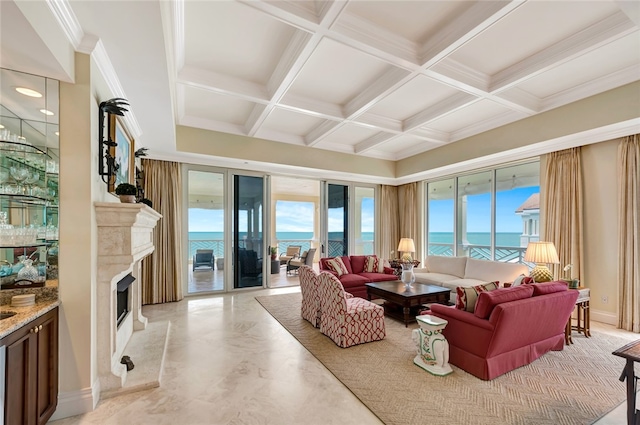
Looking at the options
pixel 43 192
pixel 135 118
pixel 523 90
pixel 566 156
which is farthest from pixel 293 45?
pixel 566 156

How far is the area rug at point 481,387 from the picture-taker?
217 cm

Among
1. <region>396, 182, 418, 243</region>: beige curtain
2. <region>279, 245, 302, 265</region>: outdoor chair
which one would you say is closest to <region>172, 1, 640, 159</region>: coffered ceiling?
<region>396, 182, 418, 243</region>: beige curtain

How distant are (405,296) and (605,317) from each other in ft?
9.92

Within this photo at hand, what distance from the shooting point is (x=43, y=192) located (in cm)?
213

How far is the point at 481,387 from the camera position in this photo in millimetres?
2521

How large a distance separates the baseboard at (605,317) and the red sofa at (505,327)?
185cm

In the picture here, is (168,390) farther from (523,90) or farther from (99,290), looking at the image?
(523,90)

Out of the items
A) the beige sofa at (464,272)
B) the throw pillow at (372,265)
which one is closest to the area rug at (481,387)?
the beige sofa at (464,272)

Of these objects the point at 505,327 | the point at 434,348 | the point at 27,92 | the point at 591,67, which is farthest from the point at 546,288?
the point at 27,92

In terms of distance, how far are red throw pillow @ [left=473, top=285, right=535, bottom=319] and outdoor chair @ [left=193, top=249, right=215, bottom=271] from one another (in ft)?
16.6

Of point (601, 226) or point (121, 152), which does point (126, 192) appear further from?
point (601, 226)

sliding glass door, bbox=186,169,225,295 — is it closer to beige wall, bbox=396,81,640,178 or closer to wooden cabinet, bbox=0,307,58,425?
wooden cabinet, bbox=0,307,58,425

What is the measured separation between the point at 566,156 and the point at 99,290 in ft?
21.0

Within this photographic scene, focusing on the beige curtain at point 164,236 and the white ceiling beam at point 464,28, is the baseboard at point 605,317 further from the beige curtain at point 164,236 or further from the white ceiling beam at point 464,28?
the beige curtain at point 164,236
